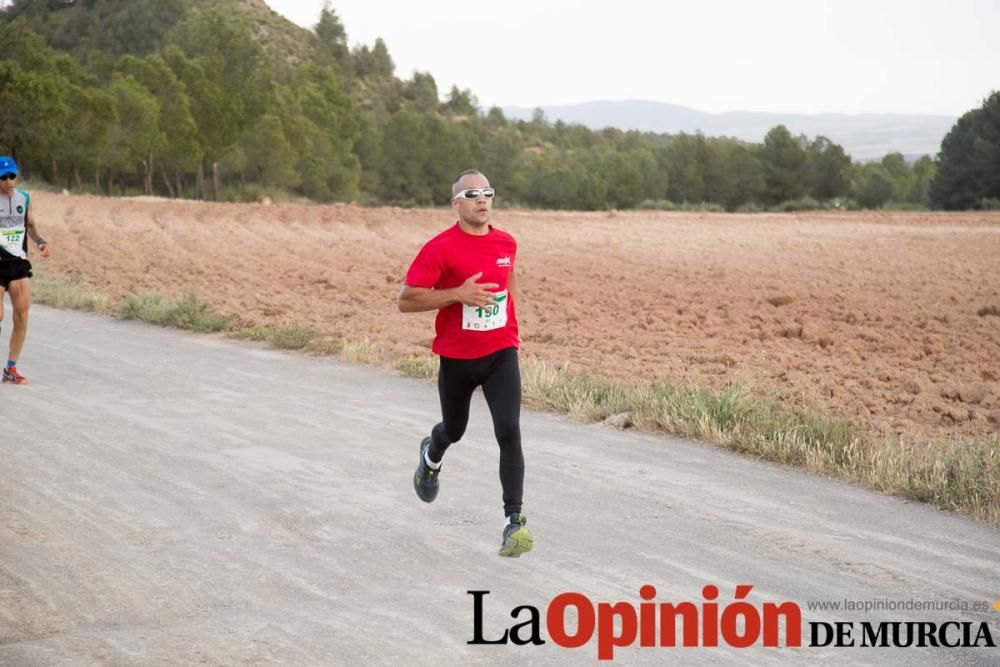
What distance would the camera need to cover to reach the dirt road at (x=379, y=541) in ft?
17.4

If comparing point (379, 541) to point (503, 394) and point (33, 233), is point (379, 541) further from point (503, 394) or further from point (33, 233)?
point (33, 233)

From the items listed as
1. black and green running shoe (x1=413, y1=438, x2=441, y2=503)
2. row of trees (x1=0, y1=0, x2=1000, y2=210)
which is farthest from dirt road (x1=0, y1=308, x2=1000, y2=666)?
row of trees (x1=0, y1=0, x2=1000, y2=210)

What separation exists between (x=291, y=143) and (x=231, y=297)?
58.8 m

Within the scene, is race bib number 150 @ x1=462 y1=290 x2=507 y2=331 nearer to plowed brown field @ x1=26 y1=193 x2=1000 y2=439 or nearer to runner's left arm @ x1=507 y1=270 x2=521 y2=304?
runner's left arm @ x1=507 y1=270 x2=521 y2=304

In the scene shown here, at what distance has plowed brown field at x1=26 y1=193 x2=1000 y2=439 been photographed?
14.0m

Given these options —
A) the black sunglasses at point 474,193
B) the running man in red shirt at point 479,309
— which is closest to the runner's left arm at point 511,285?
the running man in red shirt at point 479,309

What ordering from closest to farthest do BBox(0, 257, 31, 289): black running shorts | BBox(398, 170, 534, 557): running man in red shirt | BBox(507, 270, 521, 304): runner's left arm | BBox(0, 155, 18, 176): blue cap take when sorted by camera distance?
BBox(398, 170, 534, 557): running man in red shirt → BBox(507, 270, 521, 304): runner's left arm → BBox(0, 155, 18, 176): blue cap → BBox(0, 257, 31, 289): black running shorts

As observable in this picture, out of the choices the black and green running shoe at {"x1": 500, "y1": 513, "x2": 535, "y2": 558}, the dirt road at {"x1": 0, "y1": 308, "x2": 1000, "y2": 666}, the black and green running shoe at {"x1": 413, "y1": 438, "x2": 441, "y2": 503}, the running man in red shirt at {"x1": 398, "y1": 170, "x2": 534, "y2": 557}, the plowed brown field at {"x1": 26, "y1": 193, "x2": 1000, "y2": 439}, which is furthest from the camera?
the plowed brown field at {"x1": 26, "y1": 193, "x2": 1000, "y2": 439}

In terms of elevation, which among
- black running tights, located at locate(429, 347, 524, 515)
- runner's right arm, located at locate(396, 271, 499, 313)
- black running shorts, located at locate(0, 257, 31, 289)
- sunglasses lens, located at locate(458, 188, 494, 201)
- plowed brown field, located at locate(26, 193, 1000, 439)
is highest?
sunglasses lens, located at locate(458, 188, 494, 201)

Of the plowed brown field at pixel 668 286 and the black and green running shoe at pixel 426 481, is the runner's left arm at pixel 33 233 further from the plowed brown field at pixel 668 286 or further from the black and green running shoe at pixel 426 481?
the black and green running shoe at pixel 426 481

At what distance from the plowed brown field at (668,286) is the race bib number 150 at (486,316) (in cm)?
492

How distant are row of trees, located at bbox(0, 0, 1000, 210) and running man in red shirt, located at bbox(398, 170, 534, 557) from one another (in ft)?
192

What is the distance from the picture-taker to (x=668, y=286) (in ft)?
82.8

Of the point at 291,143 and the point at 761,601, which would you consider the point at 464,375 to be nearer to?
the point at 761,601
